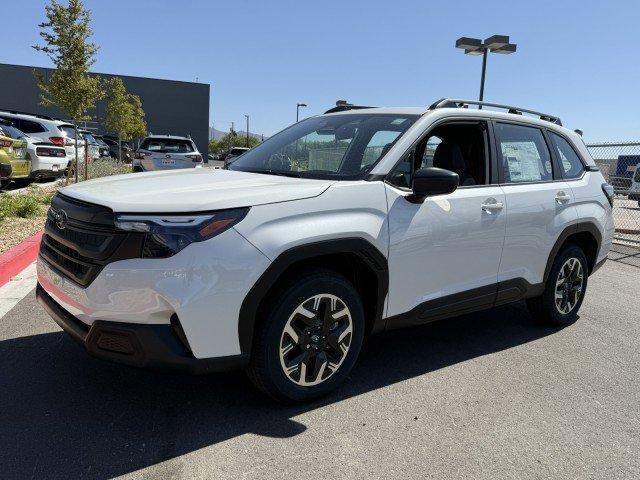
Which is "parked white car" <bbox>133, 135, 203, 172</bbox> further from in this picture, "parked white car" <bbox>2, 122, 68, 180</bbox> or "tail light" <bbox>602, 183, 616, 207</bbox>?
"tail light" <bbox>602, 183, 616, 207</bbox>

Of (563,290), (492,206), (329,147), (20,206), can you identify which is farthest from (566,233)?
(20,206)

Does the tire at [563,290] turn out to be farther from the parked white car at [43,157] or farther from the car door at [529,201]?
the parked white car at [43,157]

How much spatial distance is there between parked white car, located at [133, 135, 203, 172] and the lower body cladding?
35.0 ft

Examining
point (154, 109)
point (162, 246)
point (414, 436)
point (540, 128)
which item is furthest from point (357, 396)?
point (154, 109)

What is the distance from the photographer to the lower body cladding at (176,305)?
2492 millimetres

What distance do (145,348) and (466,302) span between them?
7.31ft

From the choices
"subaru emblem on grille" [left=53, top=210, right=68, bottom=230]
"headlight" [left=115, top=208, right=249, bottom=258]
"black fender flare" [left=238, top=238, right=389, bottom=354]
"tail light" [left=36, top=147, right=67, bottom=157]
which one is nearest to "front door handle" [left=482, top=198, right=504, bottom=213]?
"black fender flare" [left=238, top=238, right=389, bottom=354]

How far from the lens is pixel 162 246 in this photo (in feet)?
8.26

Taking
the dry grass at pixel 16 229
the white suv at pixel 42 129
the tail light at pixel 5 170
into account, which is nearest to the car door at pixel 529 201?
the dry grass at pixel 16 229

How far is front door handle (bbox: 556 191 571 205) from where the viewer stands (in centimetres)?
436

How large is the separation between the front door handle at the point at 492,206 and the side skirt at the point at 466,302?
56 centimetres

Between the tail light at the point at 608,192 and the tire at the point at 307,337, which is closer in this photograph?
the tire at the point at 307,337

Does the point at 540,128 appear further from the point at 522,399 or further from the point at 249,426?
the point at 249,426

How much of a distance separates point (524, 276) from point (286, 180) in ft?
7.05
